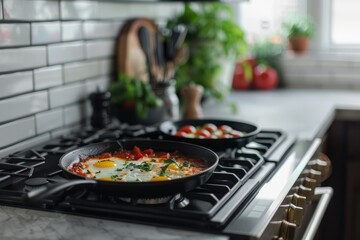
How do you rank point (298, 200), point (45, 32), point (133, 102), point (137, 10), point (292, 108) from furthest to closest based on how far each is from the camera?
point (292, 108), point (137, 10), point (133, 102), point (45, 32), point (298, 200)

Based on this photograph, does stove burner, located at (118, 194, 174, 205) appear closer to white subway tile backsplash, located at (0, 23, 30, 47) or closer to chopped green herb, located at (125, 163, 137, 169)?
chopped green herb, located at (125, 163, 137, 169)

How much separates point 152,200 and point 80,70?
33.2 inches

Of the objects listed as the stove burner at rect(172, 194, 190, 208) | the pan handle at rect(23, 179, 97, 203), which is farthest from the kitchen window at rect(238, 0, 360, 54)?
the pan handle at rect(23, 179, 97, 203)

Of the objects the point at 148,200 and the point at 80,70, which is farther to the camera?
the point at 80,70

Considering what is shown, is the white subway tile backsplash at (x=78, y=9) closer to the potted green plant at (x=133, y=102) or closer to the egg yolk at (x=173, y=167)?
the potted green plant at (x=133, y=102)

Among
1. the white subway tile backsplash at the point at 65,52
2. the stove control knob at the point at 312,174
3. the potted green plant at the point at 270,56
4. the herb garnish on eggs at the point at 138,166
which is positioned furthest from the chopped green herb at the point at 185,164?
the potted green plant at the point at 270,56

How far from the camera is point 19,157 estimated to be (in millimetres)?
1430

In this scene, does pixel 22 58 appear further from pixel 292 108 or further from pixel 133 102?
pixel 292 108

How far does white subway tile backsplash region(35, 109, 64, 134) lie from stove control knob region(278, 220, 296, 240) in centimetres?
78

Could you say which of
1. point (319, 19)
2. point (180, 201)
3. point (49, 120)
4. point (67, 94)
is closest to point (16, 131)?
point (49, 120)

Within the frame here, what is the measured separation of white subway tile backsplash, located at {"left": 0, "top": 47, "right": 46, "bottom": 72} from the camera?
1.45 m

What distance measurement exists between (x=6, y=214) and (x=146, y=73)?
48.7 inches

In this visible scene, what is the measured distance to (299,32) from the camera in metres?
2.97

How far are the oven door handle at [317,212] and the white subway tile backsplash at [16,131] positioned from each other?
83 cm
